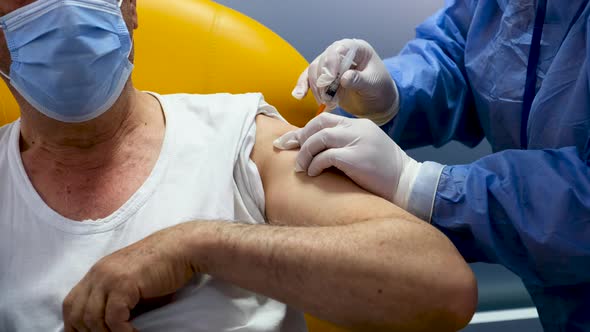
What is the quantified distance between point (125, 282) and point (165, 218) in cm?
17

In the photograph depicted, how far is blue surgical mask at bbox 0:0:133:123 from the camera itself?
1.30 m

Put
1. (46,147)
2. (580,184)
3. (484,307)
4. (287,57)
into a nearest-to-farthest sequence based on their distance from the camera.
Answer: (580,184) < (46,147) < (287,57) < (484,307)

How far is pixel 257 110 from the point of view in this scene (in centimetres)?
153

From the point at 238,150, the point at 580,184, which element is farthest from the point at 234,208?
the point at 580,184

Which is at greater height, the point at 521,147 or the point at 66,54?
the point at 66,54

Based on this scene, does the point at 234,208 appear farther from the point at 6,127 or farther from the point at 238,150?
the point at 6,127

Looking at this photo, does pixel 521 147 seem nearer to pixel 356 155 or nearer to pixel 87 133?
pixel 356 155

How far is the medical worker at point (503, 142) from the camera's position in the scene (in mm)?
1414

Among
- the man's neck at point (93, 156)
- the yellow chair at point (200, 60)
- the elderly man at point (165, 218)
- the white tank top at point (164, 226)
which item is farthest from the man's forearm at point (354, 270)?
the yellow chair at point (200, 60)

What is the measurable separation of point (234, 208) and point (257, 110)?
23cm

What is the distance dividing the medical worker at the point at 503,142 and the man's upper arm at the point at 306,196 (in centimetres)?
3

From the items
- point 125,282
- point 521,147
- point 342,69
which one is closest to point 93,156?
point 125,282

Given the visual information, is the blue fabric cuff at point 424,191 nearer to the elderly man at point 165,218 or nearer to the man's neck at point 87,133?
the elderly man at point 165,218

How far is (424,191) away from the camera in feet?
4.93
